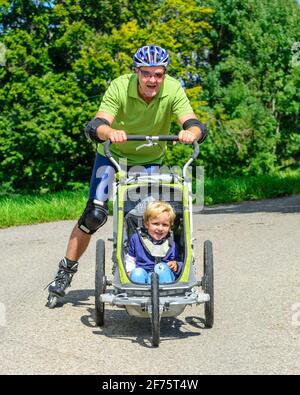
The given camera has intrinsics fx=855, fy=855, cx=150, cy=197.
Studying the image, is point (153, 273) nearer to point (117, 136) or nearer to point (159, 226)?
point (159, 226)

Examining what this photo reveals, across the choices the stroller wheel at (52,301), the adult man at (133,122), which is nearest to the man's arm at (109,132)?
the adult man at (133,122)

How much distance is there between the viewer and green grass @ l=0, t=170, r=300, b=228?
14.7 m

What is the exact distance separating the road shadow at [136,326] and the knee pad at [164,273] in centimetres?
37

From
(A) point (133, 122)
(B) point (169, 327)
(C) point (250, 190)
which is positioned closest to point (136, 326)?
(B) point (169, 327)

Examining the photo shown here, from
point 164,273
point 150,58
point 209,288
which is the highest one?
point 150,58

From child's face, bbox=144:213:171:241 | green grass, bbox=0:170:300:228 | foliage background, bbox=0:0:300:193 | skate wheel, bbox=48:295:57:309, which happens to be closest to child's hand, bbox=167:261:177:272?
child's face, bbox=144:213:171:241

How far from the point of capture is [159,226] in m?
5.66

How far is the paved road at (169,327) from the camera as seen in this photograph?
4.78 meters

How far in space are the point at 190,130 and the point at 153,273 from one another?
113 cm

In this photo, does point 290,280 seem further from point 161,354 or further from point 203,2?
point 203,2

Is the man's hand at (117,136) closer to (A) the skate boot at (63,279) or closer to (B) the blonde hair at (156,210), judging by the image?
(B) the blonde hair at (156,210)

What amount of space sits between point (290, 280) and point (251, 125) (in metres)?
30.8

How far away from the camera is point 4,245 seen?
11031mm

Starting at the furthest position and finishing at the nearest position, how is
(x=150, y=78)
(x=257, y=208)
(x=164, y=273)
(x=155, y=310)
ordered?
(x=257, y=208)
(x=150, y=78)
(x=164, y=273)
(x=155, y=310)
